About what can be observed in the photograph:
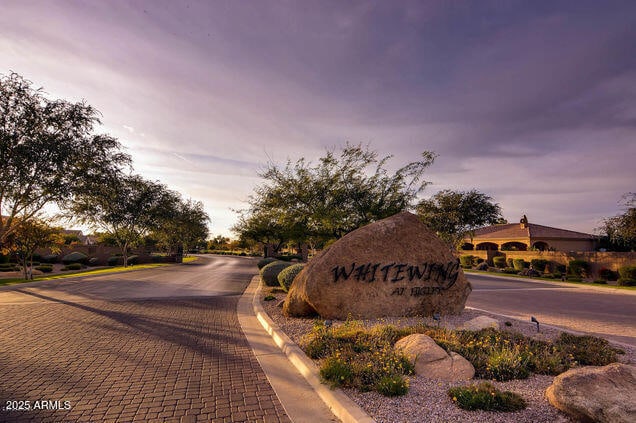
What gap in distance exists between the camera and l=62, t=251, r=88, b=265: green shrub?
39656 millimetres

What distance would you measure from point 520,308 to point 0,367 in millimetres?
16033

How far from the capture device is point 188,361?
6.44 m

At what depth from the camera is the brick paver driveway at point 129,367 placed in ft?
14.9

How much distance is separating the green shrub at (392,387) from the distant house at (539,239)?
4083cm

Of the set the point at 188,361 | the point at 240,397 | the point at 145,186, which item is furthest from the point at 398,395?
the point at 145,186

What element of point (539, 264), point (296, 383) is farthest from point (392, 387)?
point (539, 264)

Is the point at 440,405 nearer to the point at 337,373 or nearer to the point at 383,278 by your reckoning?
the point at 337,373

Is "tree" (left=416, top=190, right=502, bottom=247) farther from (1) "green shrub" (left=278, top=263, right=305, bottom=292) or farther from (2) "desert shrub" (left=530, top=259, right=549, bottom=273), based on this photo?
(1) "green shrub" (left=278, top=263, right=305, bottom=292)

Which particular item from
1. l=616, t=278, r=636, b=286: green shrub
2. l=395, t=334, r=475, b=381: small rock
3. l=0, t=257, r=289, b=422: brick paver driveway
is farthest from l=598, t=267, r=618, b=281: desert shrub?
l=0, t=257, r=289, b=422: brick paver driveway

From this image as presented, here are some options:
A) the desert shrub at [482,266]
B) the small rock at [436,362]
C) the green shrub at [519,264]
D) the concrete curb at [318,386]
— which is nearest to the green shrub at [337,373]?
Answer: the concrete curb at [318,386]

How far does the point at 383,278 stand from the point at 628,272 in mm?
26386

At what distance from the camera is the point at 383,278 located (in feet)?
32.1

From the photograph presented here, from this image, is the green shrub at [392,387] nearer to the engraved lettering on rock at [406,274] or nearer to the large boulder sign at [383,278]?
the large boulder sign at [383,278]

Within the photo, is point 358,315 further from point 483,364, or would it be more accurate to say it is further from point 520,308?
point 520,308
